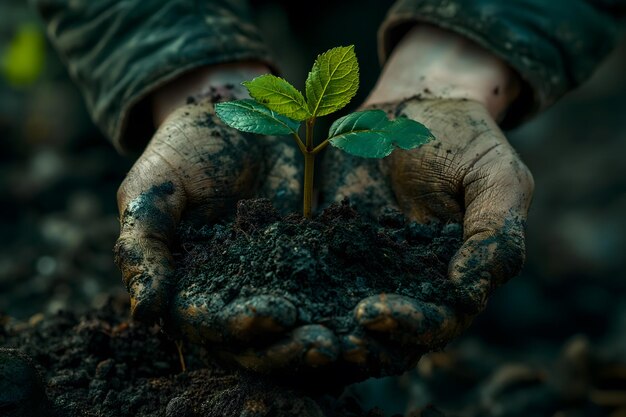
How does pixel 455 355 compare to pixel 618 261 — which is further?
pixel 618 261

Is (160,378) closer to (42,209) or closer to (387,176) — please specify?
(387,176)

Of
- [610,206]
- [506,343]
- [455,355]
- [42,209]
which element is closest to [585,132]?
[610,206]

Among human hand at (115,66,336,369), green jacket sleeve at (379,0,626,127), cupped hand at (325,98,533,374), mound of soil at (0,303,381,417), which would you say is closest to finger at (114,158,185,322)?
human hand at (115,66,336,369)

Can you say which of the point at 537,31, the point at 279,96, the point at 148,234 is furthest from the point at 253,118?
the point at 537,31

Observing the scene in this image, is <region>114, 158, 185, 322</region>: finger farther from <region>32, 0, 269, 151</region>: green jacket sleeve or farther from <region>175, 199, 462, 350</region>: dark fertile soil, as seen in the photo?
<region>32, 0, 269, 151</region>: green jacket sleeve

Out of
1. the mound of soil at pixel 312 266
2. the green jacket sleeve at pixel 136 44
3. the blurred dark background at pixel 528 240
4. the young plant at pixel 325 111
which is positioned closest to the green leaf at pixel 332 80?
the young plant at pixel 325 111
